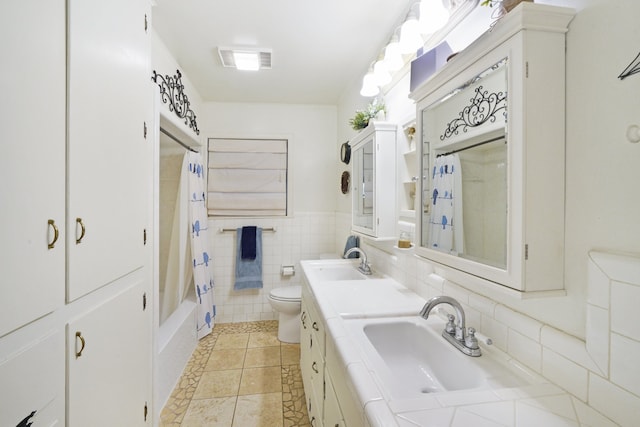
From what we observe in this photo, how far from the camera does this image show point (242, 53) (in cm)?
194

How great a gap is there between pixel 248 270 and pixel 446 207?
2.28 metres

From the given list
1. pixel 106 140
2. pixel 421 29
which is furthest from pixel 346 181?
pixel 106 140

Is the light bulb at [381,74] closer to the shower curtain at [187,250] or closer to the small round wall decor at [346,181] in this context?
the small round wall decor at [346,181]

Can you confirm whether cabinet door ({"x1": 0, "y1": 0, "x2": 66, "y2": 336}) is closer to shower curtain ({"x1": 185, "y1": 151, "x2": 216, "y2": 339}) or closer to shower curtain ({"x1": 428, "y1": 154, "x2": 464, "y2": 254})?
shower curtain ({"x1": 428, "y1": 154, "x2": 464, "y2": 254})

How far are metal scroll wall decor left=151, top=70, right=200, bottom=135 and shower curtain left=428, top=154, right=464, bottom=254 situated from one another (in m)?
1.71

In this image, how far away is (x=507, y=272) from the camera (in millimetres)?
661

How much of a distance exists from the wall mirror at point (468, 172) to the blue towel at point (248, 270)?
2.10 meters

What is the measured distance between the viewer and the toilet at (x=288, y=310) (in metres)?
2.35


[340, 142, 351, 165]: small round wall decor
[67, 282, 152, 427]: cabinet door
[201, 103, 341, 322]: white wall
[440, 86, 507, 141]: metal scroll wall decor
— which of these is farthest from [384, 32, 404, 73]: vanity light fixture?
[67, 282, 152, 427]: cabinet door

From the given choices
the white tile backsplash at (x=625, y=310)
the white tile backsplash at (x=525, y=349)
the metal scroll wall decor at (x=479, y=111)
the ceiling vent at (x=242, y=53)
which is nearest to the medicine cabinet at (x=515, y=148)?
the metal scroll wall decor at (x=479, y=111)

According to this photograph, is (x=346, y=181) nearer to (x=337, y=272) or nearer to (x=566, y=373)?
(x=337, y=272)

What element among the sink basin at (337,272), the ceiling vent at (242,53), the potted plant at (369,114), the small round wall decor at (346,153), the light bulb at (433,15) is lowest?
the sink basin at (337,272)

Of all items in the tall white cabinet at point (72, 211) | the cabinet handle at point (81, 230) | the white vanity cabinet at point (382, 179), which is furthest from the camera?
the white vanity cabinet at point (382, 179)

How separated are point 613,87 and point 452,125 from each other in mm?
406
